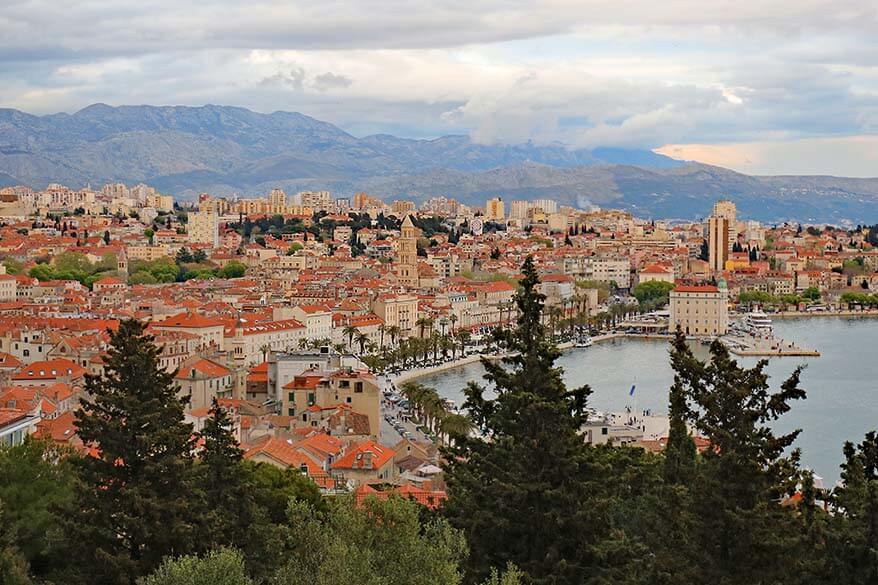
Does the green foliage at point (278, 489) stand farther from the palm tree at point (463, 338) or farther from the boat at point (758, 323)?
the boat at point (758, 323)

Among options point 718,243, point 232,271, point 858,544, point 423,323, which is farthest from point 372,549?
point 718,243

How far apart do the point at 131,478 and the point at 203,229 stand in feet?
187

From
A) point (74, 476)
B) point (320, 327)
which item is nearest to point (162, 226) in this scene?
point (320, 327)

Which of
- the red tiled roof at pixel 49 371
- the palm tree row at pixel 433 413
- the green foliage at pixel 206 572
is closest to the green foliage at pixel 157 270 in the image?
the palm tree row at pixel 433 413

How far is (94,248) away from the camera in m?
51.8

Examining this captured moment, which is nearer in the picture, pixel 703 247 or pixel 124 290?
pixel 124 290

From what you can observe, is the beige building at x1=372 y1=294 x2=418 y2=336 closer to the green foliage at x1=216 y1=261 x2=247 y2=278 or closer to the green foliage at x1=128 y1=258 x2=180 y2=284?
the green foliage at x1=128 y1=258 x2=180 y2=284

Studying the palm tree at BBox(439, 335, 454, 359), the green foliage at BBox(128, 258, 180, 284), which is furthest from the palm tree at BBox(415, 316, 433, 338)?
the green foliage at BBox(128, 258, 180, 284)

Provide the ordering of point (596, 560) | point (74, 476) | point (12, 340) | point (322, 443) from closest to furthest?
1. point (596, 560)
2. point (74, 476)
3. point (322, 443)
4. point (12, 340)

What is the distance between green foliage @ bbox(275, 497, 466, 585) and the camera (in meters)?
6.23

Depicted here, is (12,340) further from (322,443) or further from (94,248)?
(94,248)

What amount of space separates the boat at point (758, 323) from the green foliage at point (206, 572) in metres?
40.8

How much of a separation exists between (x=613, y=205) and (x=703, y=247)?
389 ft

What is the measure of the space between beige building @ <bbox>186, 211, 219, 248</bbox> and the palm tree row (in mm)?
39857
